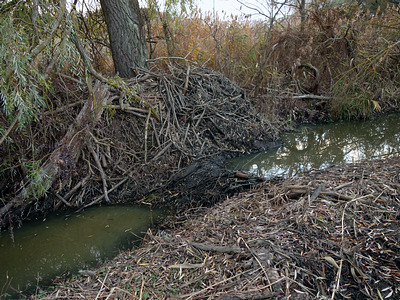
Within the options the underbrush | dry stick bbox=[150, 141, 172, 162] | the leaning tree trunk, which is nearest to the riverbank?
dry stick bbox=[150, 141, 172, 162]

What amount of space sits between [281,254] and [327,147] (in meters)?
4.50

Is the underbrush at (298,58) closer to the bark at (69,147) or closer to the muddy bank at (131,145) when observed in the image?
the muddy bank at (131,145)

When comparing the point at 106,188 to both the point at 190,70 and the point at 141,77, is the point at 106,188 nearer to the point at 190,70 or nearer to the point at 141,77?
the point at 141,77

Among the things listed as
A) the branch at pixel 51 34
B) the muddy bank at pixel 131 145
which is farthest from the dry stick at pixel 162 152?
the branch at pixel 51 34

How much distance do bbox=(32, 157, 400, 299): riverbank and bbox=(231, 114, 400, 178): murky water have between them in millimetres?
1697

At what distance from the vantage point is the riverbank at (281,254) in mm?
2004

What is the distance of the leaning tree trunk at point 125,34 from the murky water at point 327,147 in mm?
2593

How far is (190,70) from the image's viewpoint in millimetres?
6398

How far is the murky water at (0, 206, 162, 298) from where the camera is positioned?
3004 mm

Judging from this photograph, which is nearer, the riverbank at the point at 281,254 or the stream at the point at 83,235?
the riverbank at the point at 281,254

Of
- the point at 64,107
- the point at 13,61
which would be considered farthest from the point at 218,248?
the point at 64,107

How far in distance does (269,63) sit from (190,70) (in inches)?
107

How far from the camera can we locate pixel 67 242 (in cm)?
346

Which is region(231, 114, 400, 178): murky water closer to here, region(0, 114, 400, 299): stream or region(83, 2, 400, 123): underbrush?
region(0, 114, 400, 299): stream
